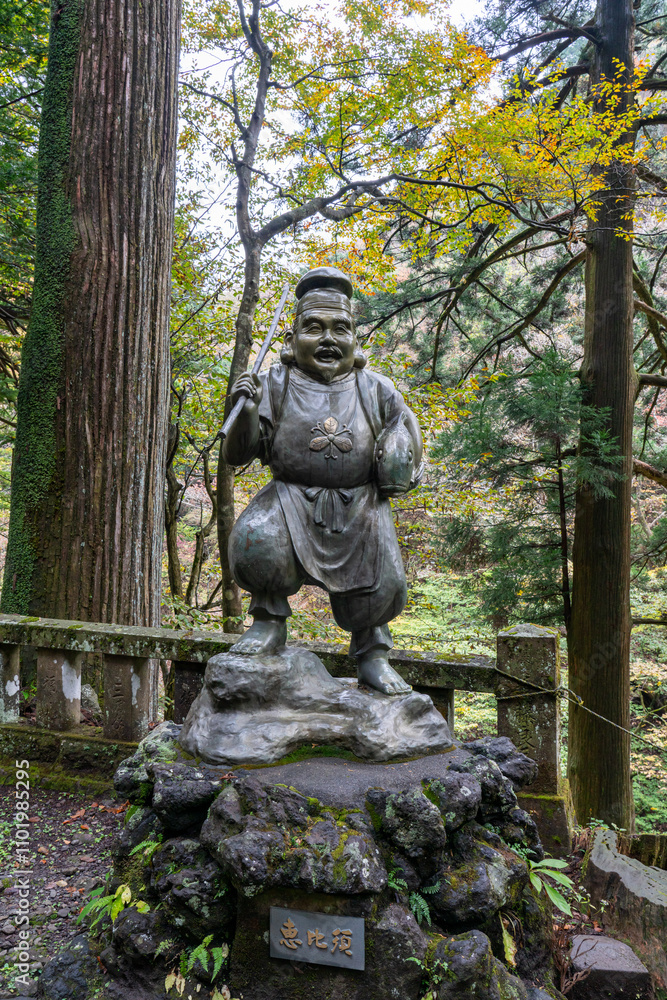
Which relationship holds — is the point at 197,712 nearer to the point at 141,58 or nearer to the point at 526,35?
the point at 141,58

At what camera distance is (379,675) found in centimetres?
287

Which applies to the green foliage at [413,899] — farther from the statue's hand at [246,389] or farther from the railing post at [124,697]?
the railing post at [124,697]

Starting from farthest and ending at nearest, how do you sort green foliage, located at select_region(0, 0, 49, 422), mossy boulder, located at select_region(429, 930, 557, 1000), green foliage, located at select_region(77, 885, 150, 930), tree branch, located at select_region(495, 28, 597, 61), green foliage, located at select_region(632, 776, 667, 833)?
green foliage, located at select_region(632, 776, 667, 833) < tree branch, located at select_region(495, 28, 597, 61) < green foliage, located at select_region(0, 0, 49, 422) < green foliage, located at select_region(77, 885, 150, 930) < mossy boulder, located at select_region(429, 930, 557, 1000)

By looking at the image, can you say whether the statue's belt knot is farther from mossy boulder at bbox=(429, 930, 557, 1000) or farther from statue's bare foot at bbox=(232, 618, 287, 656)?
mossy boulder at bbox=(429, 930, 557, 1000)

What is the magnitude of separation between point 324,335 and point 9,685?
9.28 feet

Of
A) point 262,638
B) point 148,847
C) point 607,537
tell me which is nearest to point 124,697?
point 262,638

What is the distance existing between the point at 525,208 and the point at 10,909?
782cm

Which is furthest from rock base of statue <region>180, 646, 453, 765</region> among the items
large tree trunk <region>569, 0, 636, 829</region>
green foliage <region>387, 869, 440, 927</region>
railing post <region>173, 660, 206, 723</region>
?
large tree trunk <region>569, 0, 636, 829</region>

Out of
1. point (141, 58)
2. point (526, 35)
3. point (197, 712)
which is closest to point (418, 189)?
point (526, 35)

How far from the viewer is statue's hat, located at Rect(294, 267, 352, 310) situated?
298cm

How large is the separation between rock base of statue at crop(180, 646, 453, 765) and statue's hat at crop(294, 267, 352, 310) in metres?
1.67

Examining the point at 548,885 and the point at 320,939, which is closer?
the point at 320,939

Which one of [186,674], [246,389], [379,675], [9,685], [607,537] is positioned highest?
[246,389]

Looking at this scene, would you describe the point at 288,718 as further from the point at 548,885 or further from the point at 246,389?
the point at 246,389
